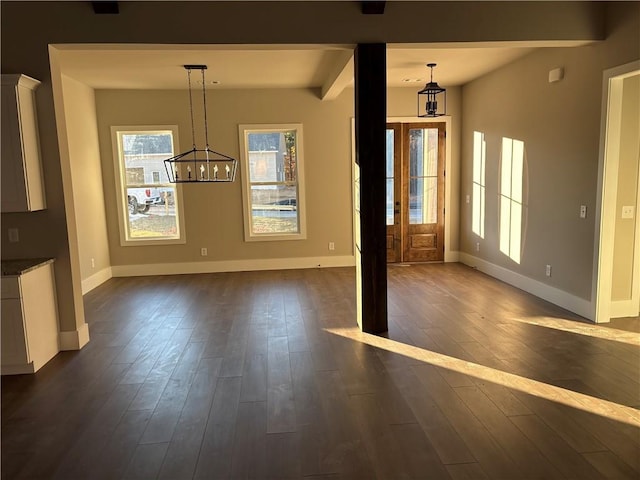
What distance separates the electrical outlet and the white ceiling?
1561mm

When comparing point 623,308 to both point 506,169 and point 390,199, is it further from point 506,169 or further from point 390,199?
point 390,199

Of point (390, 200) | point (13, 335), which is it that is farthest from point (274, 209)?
point (13, 335)

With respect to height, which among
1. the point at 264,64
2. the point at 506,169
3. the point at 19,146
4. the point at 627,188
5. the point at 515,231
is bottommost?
the point at 515,231

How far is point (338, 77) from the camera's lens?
16.8 ft

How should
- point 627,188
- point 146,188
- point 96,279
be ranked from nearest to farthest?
point 627,188 → point 96,279 → point 146,188

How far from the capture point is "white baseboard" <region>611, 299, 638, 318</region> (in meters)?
4.35

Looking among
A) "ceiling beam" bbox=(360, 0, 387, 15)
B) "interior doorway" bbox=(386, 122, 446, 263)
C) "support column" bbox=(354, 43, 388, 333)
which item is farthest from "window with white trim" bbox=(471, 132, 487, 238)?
"ceiling beam" bbox=(360, 0, 387, 15)

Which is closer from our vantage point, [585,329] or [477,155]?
[585,329]

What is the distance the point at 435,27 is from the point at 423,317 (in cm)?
271

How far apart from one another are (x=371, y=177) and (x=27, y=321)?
2.98 metres

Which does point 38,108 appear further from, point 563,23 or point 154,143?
point 563,23

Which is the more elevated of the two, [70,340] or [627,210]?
[627,210]

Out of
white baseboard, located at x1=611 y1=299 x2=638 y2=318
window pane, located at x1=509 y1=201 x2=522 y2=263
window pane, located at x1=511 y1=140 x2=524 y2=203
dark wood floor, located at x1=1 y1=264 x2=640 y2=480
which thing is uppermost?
window pane, located at x1=511 y1=140 x2=524 y2=203

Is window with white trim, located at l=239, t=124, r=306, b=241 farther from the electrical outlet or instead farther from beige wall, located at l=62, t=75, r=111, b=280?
the electrical outlet
